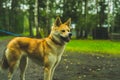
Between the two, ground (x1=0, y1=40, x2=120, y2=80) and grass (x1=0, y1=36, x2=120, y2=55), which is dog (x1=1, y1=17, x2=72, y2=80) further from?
grass (x1=0, y1=36, x2=120, y2=55)

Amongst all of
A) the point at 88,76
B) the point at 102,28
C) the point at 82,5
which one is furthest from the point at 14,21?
the point at 88,76

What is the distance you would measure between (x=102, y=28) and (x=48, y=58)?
3883cm

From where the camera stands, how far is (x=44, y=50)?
9.89m

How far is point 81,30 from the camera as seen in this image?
47562mm

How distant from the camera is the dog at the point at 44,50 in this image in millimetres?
9680

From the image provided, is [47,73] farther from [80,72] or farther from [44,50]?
[80,72]

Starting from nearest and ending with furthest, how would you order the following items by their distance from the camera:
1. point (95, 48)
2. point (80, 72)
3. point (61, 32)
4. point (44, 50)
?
1. point (61, 32)
2. point (44, 50)
3. point (80, 72)
4. point (95, 48)

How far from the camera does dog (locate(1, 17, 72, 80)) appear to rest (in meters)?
9.68

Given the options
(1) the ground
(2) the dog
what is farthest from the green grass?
(2) the dog

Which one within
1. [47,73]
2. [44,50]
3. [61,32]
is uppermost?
[61,32]

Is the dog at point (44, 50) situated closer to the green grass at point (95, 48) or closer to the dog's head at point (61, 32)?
the dog's head at point (61, 32)

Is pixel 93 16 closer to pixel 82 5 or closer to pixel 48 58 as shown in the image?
pixel 82 5

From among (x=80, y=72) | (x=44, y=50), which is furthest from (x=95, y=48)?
(x=44, y=50)

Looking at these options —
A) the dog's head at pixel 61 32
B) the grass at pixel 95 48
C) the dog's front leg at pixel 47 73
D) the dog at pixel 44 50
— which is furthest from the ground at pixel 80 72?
the grass at pixel 95 48
